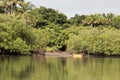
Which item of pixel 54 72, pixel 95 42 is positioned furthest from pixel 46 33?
pixel 54 72

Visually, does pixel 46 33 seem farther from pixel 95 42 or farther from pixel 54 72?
pixel 54 72

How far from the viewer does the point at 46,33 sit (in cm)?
7844

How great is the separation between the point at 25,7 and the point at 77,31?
11.7 meters

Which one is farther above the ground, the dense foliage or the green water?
the dense foliage

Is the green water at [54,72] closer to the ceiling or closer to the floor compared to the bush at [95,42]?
closer to the floor

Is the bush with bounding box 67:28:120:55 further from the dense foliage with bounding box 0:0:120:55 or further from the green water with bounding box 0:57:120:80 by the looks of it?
the green water with bounding box 0:57:120:80

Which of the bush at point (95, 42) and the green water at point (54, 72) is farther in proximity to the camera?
the bush at point (95, 42)

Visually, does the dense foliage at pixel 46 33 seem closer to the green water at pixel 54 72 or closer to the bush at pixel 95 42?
the bush at pixel 95 42

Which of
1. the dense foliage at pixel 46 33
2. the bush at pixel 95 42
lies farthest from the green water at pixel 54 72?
the bush at pixel 95 42

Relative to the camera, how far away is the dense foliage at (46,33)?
64.9 m

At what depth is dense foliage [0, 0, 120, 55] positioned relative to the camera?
64938 mm

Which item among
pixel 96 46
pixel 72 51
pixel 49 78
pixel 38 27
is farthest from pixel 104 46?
pixel 49 78

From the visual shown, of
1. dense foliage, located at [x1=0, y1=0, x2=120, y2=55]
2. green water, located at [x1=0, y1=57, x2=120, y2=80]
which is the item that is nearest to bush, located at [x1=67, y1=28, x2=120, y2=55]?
dense foliage, located at [x1=0, y1=0, x2=120, y2=55]

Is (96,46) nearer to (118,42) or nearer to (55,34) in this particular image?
(118,42)
